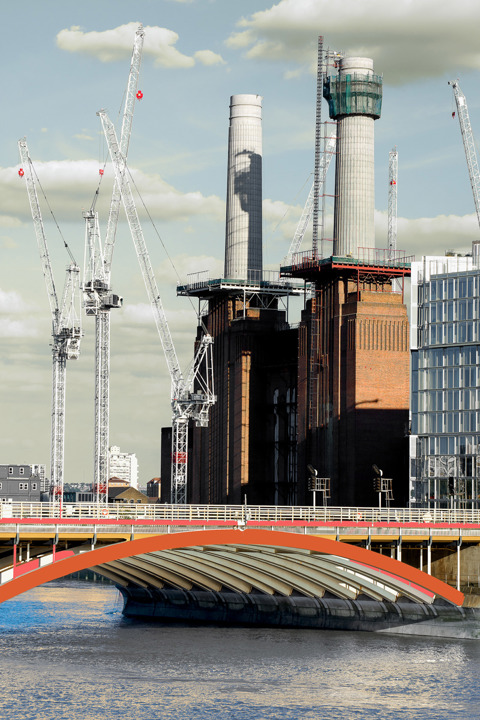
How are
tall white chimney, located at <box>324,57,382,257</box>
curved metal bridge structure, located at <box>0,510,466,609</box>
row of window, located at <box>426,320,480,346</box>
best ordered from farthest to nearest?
1. tall white chimney, located at <box>324,57,382,257</box>
2. row of window, located at <box>426,320,480,346</box>
3. curved metal bridge structure, located at <box>0,510,466,609</box>

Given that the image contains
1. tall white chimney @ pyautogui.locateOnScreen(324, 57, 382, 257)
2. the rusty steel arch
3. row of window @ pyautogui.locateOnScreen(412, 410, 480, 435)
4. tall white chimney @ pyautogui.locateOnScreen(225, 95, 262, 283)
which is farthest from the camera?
tall white chimney @ pyautogui.locateOnScreen(225, 95, 262, 283)

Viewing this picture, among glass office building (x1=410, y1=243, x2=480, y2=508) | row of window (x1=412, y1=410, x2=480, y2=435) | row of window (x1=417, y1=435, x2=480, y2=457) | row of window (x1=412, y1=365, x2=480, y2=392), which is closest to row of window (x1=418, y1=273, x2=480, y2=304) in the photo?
glass office building (x1=410, y1=243, x2=480, y2=508)

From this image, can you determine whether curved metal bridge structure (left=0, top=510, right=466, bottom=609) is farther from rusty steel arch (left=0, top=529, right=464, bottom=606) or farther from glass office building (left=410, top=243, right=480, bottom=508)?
glass office building (left=410, top=243, right=480, bottom=508)

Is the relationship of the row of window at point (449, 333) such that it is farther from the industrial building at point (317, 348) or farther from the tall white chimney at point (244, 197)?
the tall white chimney at point (244, 197)

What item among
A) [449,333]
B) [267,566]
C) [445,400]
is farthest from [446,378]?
[267,566]

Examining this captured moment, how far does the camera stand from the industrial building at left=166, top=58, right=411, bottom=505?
15938 cm

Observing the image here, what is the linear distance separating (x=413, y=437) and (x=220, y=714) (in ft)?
228

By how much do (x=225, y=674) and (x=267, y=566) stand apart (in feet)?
73.4

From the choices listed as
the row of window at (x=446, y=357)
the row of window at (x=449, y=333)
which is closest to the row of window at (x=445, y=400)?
the row of window at (x=446, y=357)

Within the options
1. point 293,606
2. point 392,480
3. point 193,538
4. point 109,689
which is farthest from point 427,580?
point 392,480

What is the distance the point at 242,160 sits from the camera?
191m

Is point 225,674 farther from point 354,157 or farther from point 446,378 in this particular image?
point 354,157

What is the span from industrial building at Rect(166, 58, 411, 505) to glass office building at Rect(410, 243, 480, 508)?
13.1 meters

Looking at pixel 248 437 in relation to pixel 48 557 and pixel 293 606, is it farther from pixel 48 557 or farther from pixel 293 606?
pixel 48 557
